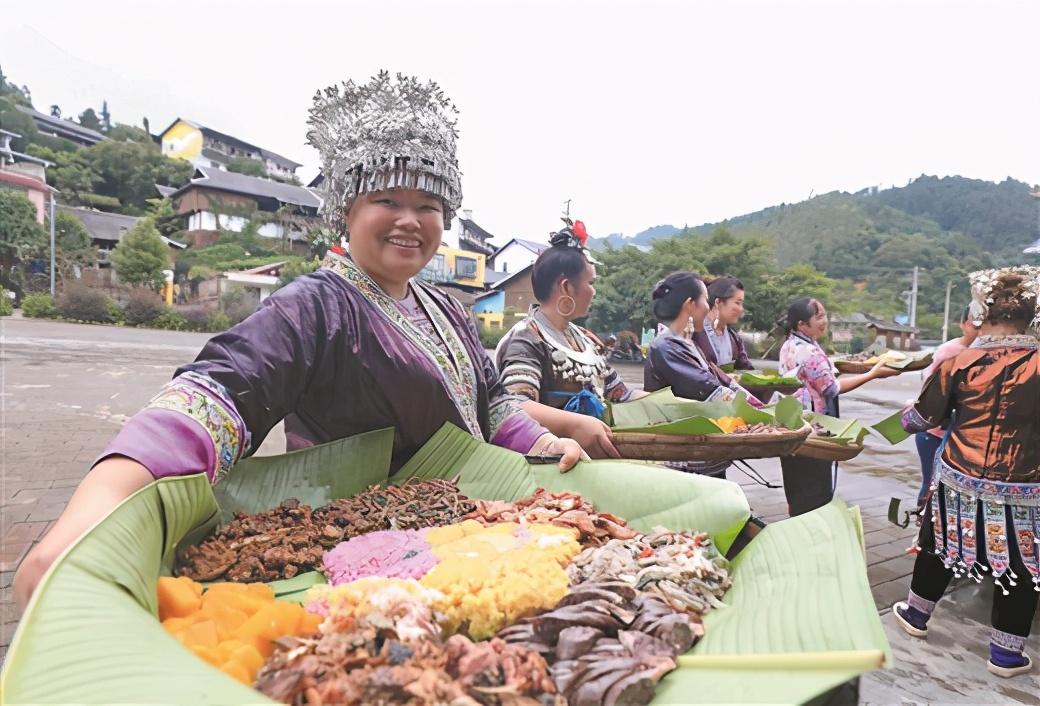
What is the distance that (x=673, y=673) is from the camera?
2.22 ft

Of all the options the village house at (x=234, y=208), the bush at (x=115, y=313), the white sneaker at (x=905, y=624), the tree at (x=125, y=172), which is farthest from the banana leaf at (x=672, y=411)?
the tree at (x=125, y=172)

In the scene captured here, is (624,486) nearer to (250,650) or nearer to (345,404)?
(345,404)

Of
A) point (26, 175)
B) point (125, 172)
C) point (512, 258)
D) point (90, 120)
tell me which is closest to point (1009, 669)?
point (26, 175)

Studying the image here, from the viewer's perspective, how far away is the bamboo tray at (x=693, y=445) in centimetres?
216

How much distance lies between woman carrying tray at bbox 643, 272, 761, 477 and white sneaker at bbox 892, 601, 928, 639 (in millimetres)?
1059

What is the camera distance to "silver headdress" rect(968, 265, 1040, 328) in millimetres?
2539

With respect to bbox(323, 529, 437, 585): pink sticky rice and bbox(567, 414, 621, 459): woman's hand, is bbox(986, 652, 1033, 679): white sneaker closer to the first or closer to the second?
bbox(567, 414, 621, 459): woman's hand

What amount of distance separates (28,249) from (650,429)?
86.2ft

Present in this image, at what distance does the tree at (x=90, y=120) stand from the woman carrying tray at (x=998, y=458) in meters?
59.9

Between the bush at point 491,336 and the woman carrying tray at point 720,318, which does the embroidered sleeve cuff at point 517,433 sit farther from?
the bush at point 491,336

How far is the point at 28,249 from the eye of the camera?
68.7 ft

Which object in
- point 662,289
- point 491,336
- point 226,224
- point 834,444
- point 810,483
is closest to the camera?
point 834,444

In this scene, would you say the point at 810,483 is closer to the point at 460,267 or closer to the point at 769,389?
the point at 769,389

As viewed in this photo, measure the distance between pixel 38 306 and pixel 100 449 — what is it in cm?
1994
